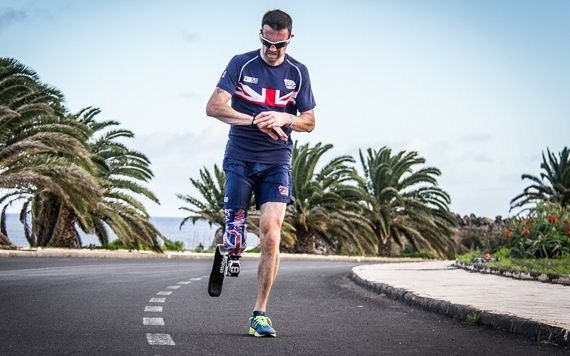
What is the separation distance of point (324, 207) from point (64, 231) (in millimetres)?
16180

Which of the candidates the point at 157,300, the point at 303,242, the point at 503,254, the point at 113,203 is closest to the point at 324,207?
the point at 303,242

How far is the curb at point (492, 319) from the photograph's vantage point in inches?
306

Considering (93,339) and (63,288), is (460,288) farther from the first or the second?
(93,339)

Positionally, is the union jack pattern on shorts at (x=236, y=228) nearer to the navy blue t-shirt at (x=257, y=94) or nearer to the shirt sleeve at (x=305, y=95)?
the navy blue t-shirt at (x=257, y=94)

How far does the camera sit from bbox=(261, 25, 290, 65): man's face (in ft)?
24.9

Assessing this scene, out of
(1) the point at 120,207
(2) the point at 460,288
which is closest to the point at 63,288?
(2) the point at 460,288

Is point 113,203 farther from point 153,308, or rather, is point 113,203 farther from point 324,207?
point 153,308

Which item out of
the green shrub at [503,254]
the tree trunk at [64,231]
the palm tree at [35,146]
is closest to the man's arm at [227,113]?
the green shrub at [503,254]

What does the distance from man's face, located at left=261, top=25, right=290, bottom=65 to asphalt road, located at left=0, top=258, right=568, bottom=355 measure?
218 centimetres

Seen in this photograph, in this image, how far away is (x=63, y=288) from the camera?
13.0 metres

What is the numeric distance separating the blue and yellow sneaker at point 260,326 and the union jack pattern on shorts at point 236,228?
59 cm

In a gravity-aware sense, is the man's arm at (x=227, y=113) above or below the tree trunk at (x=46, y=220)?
below

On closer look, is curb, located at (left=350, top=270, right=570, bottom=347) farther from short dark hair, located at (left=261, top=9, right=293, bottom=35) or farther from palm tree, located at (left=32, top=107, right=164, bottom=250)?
palm tree, located at (left=32, top=107, right=164, bottom=250)

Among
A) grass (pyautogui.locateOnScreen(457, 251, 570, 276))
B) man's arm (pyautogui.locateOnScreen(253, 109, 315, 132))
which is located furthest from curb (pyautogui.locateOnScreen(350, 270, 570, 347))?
grass (pyautogui.locateOnScreen(457, 251, 570, 276))
